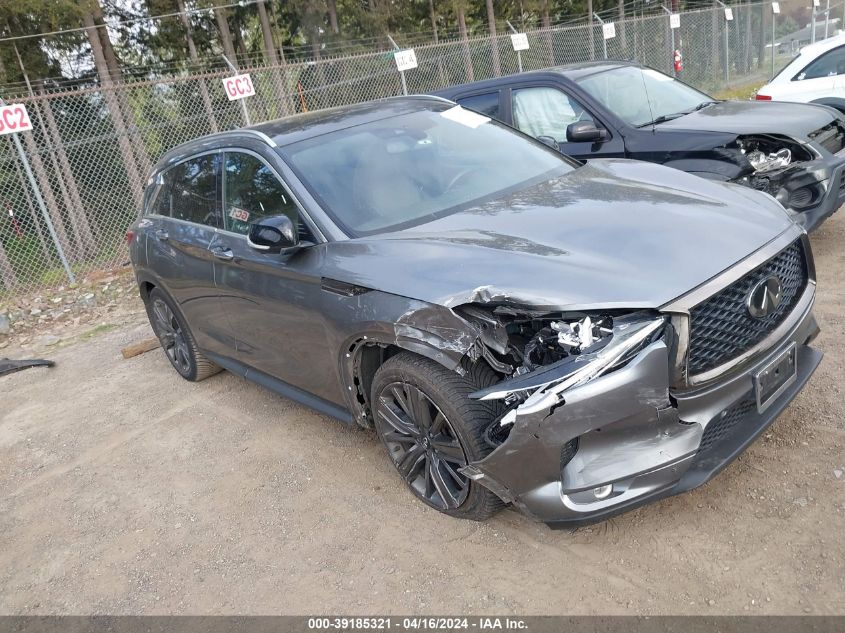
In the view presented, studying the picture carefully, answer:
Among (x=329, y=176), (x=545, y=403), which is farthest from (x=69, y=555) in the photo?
(x=545, y=403)

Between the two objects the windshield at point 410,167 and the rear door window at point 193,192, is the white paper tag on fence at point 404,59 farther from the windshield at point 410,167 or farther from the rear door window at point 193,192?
the windshield at point 410,167

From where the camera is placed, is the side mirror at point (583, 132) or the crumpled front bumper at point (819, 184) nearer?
the crumpled front bumper at point (819, 184)

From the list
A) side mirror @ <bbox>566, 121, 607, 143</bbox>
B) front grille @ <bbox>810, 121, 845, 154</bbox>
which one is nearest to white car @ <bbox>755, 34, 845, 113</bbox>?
front grille @ <bbox>810, 121, 845, 154</bbox>

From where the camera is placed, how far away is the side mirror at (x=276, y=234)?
3.33 meters

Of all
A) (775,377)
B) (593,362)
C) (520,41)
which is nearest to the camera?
(593,362)

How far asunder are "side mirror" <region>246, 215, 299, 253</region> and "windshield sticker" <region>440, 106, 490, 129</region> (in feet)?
4.88

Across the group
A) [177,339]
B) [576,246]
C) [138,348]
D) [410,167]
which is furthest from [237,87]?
[576,246]

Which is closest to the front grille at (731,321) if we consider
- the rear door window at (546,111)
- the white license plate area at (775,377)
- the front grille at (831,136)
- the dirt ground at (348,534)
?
the white license plate area at (775,377)

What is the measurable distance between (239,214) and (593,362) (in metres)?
2.45

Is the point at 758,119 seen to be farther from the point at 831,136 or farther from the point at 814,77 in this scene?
the point at 814,77

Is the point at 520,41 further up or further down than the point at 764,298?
further up

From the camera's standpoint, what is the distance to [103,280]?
9.28 metres

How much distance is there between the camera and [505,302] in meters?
2.68

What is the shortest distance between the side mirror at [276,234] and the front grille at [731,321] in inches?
72.7
